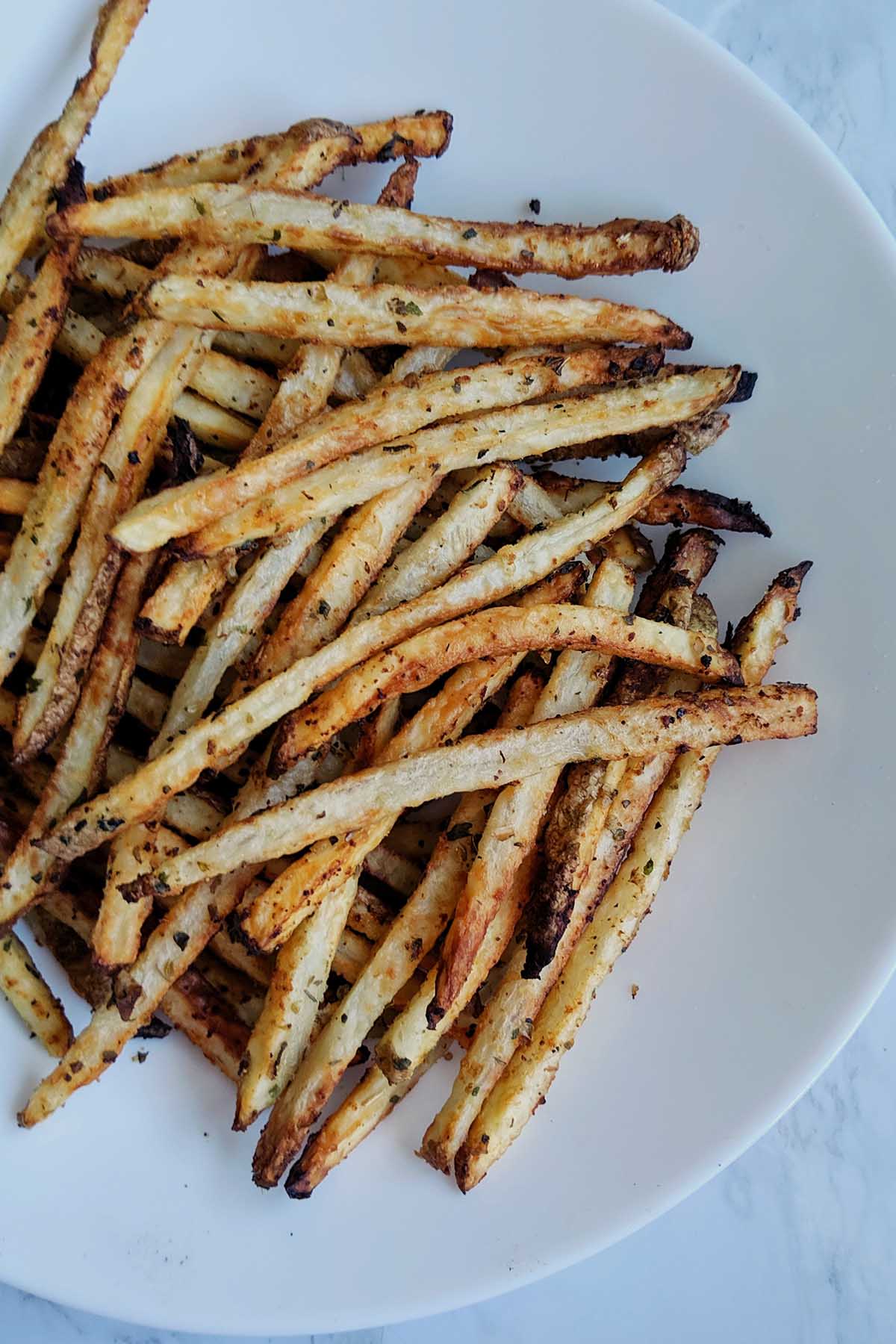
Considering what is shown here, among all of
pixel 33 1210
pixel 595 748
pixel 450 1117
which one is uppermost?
pixel 595 748

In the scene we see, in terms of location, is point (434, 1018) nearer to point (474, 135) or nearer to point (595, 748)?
point (595, 748)

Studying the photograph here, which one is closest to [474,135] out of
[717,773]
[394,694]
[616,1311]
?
[394,694]

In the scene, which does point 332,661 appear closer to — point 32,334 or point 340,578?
point 340,578

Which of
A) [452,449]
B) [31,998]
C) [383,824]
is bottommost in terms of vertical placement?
[31,998]

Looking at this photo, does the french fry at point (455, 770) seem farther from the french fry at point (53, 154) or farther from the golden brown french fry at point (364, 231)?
the french fry at point (53, 154)

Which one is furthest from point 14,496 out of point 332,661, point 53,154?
point 332,661

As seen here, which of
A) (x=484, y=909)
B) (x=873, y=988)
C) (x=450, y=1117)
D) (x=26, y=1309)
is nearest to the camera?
(x=484, y=909)

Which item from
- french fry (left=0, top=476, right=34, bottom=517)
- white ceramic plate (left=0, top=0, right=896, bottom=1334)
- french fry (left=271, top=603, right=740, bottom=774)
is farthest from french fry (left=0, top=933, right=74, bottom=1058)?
french fry (left=0, top=476, right=34, bottom=517)

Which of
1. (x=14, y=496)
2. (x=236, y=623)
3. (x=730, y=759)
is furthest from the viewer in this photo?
(x=730, y=759)
